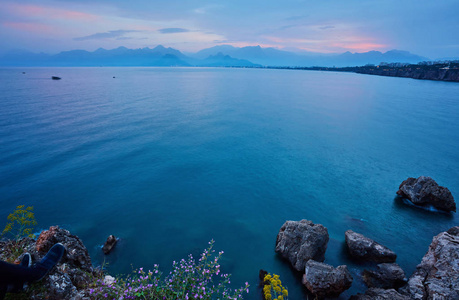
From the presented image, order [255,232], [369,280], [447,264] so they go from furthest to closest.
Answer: [255,232] < [369,280] < [447,264]

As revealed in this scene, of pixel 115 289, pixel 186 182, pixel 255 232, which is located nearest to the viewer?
pixel 115 289

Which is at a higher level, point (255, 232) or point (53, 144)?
point (53, 144)

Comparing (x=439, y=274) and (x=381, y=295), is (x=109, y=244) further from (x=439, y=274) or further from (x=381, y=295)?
(x=439, y=274)

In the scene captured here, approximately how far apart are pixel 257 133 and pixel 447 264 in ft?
146

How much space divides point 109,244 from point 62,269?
1214 centimetres

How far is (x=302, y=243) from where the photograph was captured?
19922mm

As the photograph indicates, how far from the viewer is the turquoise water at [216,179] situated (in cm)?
2305

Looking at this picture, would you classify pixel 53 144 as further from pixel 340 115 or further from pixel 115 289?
pixel 340 115

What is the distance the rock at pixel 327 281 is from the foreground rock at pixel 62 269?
1472 centimetres

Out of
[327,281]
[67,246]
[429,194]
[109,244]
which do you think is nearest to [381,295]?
[327,281]

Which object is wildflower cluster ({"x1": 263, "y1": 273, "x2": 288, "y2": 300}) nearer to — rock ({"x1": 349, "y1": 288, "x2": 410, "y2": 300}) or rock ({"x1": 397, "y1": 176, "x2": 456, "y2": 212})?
rock ({"x1": 349, "y1": 288, "x2": 410, "y2": 300})

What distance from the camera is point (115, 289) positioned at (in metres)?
8.70

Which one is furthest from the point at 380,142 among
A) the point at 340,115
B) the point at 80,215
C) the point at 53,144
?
the point at 53,144

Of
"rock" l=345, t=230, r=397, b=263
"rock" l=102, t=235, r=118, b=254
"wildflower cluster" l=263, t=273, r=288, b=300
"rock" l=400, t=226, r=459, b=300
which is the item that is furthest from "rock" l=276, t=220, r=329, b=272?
"rock" l=102, t=235, r=118, b=254
